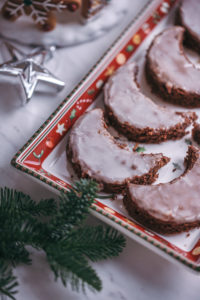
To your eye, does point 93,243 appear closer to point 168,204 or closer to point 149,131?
point 168,204

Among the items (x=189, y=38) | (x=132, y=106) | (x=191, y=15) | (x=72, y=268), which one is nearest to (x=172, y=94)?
(x=132, y=106)

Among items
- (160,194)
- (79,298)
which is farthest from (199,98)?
Result: (79,298)

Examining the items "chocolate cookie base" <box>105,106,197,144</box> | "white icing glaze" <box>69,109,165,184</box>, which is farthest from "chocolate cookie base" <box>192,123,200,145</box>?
"white icing glaze" <box>69,109,165,184</box>

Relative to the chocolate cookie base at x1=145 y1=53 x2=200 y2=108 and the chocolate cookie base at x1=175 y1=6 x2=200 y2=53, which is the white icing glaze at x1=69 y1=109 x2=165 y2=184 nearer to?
the chocolate cookie base at x1=145 y1=53 x2=200 y2=108

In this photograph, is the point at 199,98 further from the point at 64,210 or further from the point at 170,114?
the point at 64,210

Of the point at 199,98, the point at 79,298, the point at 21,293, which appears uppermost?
the point at 199,98

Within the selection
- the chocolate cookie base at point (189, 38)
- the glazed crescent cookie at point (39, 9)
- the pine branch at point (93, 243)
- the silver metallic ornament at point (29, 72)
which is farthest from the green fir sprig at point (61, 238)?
the chocolate cookie base at point (189, 38)
